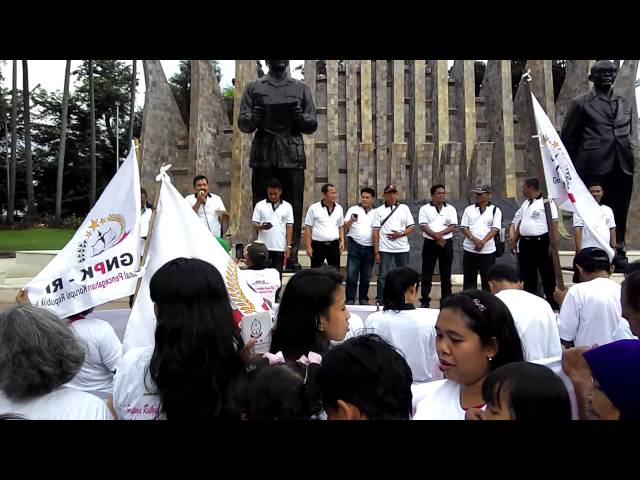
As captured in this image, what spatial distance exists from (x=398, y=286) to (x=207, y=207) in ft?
15.2

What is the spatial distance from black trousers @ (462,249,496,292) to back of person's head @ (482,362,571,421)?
6.50 metres

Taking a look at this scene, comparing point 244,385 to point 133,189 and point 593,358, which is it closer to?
point 593,358

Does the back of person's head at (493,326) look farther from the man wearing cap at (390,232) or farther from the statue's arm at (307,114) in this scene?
the statue's arm at (307,114)

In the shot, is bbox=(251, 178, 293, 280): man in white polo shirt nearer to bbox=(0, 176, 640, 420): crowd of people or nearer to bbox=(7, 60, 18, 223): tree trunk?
bbox=(0, 176, 640, 420): crowd of people

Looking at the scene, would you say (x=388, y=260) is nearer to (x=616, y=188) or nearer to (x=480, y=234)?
(x=480, y=234)

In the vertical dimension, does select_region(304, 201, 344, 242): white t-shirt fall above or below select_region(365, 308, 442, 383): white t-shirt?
above

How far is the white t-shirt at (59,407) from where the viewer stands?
5.86 feet

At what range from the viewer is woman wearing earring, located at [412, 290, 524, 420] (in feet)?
6.94

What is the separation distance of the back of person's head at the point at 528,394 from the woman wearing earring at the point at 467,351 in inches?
16.7

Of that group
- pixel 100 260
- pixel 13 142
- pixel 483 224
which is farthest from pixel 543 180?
pixel 13 142

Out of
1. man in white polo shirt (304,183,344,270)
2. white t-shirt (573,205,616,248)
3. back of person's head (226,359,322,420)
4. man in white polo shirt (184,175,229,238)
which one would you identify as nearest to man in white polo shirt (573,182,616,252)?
white t-shirt (573,205,616,248)

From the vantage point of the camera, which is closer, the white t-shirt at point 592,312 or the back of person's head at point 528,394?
the back of person's head at point 528,394

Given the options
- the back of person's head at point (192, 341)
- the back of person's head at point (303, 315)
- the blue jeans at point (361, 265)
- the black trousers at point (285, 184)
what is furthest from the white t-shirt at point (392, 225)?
the back of person's head at point (192, 341)

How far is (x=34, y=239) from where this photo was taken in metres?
28.4
